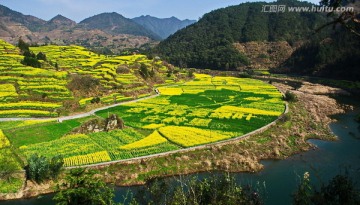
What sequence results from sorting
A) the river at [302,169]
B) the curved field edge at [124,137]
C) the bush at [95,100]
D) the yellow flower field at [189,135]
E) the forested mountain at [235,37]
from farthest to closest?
the forested mountain at [235,37], the bush at [95,100], the yellow flower field at [189,135], the curved field edge at [124,137], the river at [302,169]

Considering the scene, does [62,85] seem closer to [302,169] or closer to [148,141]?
[148,141]

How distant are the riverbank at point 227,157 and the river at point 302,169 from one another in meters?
1.02

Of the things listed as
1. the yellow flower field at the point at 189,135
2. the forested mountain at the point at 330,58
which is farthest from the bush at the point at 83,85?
the forested mountain at the point at 330,58

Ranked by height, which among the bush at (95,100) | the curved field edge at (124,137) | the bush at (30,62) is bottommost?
the curved field edge at (124,137)

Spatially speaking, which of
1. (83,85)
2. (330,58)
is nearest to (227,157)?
(83,85)

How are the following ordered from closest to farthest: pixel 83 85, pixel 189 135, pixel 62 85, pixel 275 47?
pixel 189 135 < pixel 62 85 < pixel 83 85 < pixel 275 47

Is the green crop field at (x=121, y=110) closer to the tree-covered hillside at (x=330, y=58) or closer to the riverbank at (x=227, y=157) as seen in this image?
the riverbank at (x=227, y=157)

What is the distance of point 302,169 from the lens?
1361 inches

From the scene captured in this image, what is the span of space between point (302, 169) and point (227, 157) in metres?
7.74

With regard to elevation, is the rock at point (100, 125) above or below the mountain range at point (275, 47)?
below

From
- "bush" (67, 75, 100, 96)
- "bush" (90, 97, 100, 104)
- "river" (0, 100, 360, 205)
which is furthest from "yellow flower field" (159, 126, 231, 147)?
"bush" (67, 75, 100, 96)

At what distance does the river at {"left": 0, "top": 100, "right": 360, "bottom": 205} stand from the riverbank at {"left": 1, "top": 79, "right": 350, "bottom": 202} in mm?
1018

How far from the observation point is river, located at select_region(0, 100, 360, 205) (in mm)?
28750

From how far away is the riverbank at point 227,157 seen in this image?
3206 cm
